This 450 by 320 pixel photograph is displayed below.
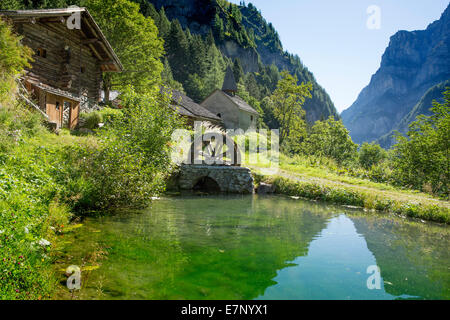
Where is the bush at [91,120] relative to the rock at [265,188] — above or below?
above

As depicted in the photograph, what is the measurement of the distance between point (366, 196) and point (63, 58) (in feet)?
65.6

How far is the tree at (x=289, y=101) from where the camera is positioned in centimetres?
3856

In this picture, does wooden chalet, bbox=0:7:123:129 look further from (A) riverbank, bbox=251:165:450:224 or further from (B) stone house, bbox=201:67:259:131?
(B) stone house, bbox=201:67:259:131

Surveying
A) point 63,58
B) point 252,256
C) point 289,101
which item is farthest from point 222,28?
point 252,256

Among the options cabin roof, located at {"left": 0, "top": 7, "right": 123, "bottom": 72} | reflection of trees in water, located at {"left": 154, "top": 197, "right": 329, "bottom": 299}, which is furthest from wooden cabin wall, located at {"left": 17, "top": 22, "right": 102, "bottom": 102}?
reflection of trees in water, located at {"left": 154, "top": 197, "right": 329, "bottom": 299}

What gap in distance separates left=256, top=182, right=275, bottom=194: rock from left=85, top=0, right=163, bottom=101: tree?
14.7 metres

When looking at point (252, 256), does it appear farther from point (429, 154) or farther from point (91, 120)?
point (91, 120)

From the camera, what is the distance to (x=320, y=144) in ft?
93.7

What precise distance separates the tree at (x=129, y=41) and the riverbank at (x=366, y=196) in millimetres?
15107

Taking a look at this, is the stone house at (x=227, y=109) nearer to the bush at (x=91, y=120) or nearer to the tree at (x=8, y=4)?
the bush at (x=91, y=120)

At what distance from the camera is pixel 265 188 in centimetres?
1666

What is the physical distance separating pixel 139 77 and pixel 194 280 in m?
24.6

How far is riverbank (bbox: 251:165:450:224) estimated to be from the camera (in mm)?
10953

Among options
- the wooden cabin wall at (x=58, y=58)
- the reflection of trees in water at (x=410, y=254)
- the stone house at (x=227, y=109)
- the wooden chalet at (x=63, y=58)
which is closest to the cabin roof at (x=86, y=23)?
the wooden chalet at (x=63, y=58)
